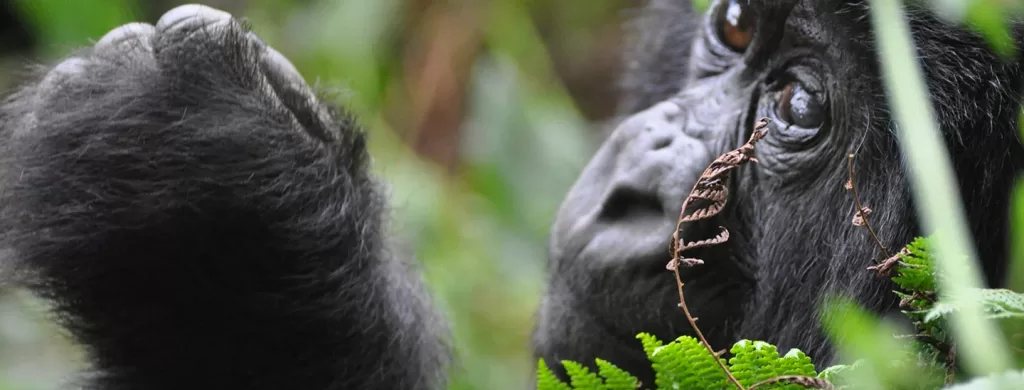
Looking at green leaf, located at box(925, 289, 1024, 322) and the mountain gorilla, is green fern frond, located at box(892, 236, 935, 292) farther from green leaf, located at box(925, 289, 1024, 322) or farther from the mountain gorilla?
the mountain gorilla

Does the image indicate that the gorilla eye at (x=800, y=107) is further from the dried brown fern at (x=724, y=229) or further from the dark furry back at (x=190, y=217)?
the dark furry back at (x=190, y=217)

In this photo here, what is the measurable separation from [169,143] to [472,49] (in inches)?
74.4

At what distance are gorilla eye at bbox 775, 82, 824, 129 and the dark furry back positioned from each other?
22.8 inches

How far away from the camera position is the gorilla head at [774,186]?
112 centimetres

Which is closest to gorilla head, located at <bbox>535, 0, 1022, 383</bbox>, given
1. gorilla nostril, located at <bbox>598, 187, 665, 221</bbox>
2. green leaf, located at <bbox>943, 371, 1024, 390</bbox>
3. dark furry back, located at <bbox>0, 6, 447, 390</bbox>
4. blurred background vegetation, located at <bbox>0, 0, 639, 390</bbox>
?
gorilla nostril, located at <bbox>598, 187, 665, 221</bbox>

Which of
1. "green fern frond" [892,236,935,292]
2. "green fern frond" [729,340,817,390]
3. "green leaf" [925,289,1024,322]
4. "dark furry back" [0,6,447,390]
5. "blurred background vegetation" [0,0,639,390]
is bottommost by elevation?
"green leaf" [925,289,1024,322]

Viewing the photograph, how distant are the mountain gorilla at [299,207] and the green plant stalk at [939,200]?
15 cm

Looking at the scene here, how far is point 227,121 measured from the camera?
1310 mm

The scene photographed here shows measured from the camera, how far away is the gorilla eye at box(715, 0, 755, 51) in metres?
1.47

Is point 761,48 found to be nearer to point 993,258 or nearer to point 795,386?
point 993,258

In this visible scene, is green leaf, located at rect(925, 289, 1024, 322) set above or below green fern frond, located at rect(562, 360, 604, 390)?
below

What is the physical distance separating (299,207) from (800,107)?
25.0 inches

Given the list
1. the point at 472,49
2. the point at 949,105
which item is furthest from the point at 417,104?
the point at 949,105

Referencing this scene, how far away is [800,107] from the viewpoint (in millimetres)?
1300
